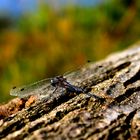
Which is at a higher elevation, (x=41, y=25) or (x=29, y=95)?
(x=41, y=25)

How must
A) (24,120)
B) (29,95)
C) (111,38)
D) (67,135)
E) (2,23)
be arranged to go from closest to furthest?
(67,135), (24,120), (29,95), (111,38), (2,23)

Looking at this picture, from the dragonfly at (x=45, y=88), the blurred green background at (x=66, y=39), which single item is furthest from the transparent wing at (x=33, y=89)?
the blurred green background at (x=66, y=39)

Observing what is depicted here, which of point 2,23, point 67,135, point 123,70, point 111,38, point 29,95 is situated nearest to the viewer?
point 67,135

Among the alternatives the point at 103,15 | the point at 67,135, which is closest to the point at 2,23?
the point at 103,15

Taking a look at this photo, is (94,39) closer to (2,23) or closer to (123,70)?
(123,70)

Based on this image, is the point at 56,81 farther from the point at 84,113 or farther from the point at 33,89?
the point at 84,113

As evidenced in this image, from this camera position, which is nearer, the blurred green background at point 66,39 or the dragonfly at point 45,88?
the dragonfly at point 45,88

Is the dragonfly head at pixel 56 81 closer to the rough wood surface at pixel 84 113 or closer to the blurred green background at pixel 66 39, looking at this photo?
the rough wood surface at pixel 84 113

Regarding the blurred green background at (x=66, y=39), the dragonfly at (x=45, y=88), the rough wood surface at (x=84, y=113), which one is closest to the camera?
the rough wood surface at (x=84, y=113)
